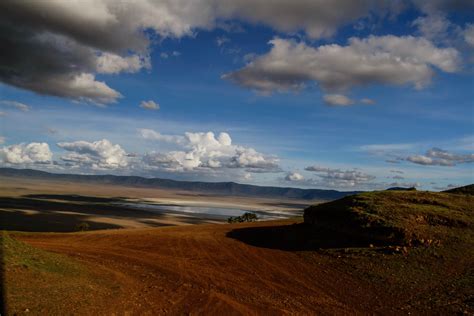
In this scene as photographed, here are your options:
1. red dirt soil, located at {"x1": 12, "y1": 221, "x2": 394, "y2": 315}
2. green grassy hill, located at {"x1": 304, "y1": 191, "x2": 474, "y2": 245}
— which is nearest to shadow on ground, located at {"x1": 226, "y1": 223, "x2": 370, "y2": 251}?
green grassy hill, located at {"x1": 304, "y1": 191, "x2": 474, "y2": 245}

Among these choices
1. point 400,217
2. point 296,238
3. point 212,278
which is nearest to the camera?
point 212,278

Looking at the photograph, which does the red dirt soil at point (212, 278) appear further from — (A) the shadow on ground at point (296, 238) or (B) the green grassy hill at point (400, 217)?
(B) the green grassy hill at point (400, 217)

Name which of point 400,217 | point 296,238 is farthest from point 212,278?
point 400,217

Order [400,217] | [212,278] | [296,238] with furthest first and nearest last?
[296,238], [400,217], [212,278]

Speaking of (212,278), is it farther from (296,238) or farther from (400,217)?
(400,217)

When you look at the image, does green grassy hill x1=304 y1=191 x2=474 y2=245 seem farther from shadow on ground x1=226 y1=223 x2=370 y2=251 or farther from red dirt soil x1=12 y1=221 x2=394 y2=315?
red dirt soil x1=12 y1=221 x2=394 y2=315
